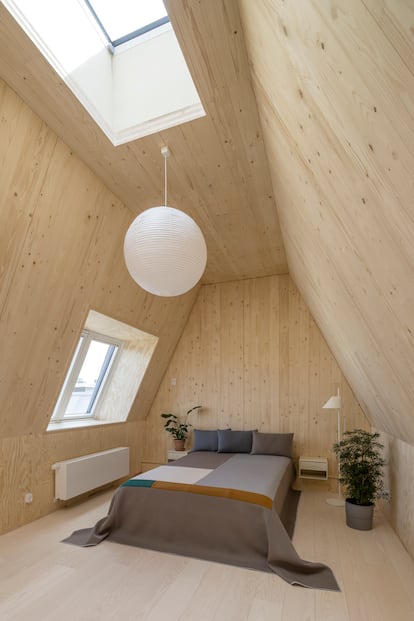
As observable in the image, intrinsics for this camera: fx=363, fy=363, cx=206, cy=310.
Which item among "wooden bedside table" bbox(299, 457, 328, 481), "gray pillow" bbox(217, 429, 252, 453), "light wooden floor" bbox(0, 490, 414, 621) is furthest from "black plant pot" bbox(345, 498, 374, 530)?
"gray pillow" bbox(217, 429, 252, 453)

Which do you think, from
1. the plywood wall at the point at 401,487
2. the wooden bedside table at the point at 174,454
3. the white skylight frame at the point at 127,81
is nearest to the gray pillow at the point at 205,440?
the wooden bedside table at the point at 174,454

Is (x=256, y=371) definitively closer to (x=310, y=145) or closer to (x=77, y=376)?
(x=77, y=376)

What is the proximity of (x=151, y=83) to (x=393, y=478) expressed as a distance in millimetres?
3734

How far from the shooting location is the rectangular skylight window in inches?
89.3

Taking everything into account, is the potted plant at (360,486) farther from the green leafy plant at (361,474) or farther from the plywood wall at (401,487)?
the plywood wall at (401,487)

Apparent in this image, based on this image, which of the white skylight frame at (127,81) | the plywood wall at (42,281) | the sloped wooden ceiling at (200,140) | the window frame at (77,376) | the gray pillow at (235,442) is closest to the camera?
the sloped wooden ceiling at (200,140)

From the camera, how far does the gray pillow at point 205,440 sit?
4625 millimetres

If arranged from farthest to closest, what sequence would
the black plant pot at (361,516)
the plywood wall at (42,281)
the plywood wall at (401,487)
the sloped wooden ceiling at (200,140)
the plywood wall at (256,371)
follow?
1. the plywood wall at (256,371)
2. the black plant pot at (361,516)
3. the plywood wall at (401,487)
4. the plywood wall at (42,281)
5. the sloped wooden ceiling at (200,140)

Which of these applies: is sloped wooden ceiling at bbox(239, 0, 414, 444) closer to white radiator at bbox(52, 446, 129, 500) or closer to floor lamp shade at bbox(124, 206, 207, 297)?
floor lamp shade at bbox(124, 206, 207, 297)

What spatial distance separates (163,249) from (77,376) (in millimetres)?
3035

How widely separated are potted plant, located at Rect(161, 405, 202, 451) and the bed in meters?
1.67

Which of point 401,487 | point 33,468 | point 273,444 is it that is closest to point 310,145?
point 401,487

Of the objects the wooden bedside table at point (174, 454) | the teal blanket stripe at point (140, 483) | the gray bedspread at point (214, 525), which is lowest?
the gray bedspread at point (214, 525)

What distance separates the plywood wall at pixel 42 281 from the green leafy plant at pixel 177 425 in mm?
1337
